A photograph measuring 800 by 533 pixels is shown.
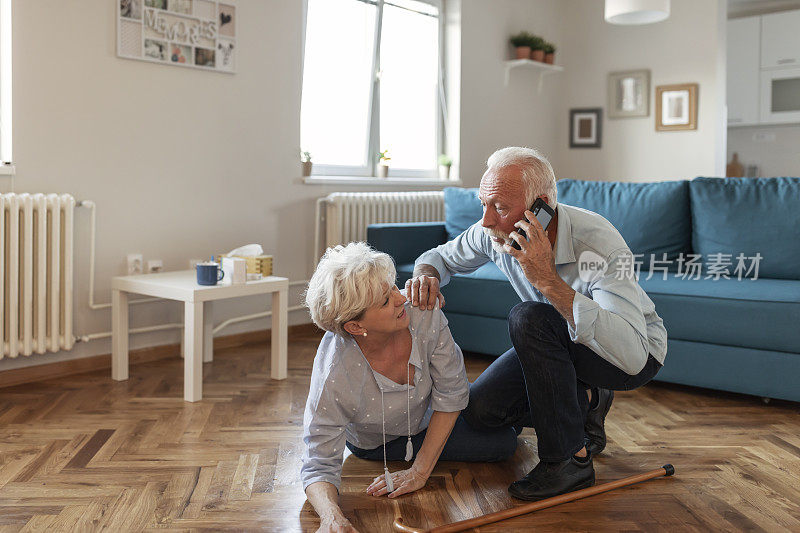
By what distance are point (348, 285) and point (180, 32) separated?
229cm

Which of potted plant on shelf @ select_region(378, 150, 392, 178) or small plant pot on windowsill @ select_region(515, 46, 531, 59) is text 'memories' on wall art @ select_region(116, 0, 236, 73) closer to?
potted plant on shelf @ select_region(378, 150, 392, 178)

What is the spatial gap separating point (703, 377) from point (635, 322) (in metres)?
1.34

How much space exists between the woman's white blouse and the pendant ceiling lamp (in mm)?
3091

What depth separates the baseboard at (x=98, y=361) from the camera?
3160 millimetres

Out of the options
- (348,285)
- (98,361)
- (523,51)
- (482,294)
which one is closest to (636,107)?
(523,51)

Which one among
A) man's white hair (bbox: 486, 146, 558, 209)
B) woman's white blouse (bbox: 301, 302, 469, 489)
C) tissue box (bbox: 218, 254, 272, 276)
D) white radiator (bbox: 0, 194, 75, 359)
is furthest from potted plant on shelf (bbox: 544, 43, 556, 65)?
woman's white blouse (bbox: 301, 302, 469, 489)

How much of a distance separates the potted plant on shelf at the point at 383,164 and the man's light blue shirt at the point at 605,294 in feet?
9.05

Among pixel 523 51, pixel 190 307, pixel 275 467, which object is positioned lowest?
pixel 275 467

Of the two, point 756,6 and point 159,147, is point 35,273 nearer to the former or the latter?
point 159,147

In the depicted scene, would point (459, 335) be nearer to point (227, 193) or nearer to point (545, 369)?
point (227, 193)

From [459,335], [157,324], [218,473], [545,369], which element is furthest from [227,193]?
[545,369]

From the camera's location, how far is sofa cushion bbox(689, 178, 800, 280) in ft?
10.9

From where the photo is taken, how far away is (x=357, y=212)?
4410 millimetres

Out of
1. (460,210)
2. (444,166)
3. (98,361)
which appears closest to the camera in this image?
(98,361)
